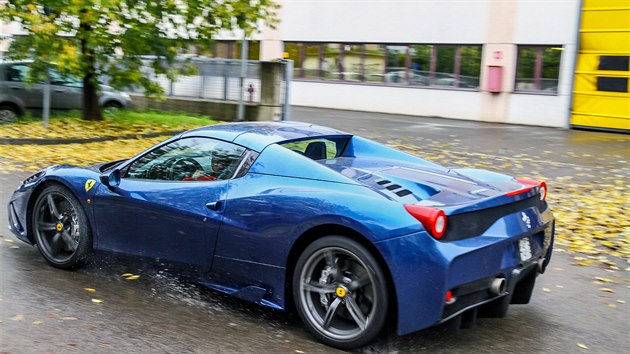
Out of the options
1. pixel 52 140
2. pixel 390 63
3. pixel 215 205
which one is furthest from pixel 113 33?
pixel 390 63

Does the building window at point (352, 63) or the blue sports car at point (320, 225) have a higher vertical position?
the building window at point (352, 63)

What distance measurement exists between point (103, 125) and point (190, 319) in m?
11.3

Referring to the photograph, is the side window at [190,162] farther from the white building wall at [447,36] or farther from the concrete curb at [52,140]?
the white building wall at [447,36]

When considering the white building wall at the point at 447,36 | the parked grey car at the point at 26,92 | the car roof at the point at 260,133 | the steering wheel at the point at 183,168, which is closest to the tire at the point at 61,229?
the steering wheel at the point at 183,168

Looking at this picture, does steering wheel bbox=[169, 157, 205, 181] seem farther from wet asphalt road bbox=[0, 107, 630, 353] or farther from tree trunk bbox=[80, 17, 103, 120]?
tree trunk bbox=[80, 17, 103, 120]

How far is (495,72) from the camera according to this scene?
21406mm

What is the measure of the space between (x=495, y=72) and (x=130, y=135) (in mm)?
12552

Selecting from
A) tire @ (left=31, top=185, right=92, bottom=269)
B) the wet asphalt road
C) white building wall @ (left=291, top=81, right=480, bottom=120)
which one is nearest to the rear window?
the wet asphalt road

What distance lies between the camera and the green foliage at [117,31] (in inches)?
495

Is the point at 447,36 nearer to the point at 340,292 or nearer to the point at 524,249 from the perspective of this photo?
the point at 524,249

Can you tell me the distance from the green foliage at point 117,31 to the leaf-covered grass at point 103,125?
3.20 feet

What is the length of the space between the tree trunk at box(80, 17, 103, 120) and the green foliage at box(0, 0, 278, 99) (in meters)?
0.02

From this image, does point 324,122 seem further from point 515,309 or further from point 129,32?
point 515,309

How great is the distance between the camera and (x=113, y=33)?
13.7 meters
